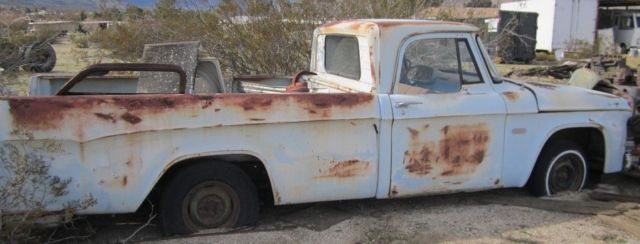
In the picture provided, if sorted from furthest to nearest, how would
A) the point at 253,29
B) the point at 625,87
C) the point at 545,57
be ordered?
the point at 545,57 < the point at 253,29 < the point at 625,87

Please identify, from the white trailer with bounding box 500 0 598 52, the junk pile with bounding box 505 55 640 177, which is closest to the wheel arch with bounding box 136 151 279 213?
the junk pile with bounding box 505 55 640 177

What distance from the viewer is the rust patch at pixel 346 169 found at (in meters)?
4.14

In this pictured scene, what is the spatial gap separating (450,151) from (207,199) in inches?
73.2

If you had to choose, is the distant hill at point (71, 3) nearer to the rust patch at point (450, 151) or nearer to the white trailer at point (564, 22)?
the rust patch at point (450, 151)

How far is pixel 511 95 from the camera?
15.4 ft

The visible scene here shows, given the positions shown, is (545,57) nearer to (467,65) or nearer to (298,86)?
(467,65)

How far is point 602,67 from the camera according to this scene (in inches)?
290

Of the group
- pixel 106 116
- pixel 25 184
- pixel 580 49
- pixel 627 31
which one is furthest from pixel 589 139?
pixel 627 31

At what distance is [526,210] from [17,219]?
3746 millimetres

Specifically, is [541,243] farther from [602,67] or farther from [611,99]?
[602,67]

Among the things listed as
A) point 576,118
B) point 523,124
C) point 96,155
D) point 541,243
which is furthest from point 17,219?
point 576,118

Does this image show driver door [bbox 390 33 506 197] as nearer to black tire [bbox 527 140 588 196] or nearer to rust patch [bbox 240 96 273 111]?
black tire [bbox 527 140 588 196]

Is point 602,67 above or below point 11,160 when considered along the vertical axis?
above

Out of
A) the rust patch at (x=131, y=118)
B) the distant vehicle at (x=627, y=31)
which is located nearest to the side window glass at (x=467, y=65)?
the rust patch at (x=131, y=118)
